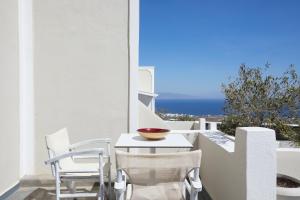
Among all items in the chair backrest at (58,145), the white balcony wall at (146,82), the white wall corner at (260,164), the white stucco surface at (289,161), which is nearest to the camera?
the white wall corner at (260,164)

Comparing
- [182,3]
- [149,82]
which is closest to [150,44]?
[182,3]

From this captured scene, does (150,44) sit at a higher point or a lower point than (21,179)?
higher

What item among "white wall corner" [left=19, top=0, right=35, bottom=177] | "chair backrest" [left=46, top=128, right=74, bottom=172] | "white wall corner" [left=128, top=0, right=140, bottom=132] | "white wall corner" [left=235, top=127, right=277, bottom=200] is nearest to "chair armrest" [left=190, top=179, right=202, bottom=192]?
"white wall corner" [left=235, top=127, right=277, bottom=200]

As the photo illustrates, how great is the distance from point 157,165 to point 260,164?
1.06 metres

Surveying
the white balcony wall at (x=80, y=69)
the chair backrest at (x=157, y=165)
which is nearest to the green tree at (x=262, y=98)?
the white balcony wall at (x=80, y=69)

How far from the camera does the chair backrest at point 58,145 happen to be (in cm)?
346

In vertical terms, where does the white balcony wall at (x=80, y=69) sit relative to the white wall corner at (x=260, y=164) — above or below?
above

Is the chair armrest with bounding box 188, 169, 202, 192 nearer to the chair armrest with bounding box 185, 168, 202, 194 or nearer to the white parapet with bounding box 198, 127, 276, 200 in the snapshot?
the chair armrest with bounding box 185, 168, 202, 194

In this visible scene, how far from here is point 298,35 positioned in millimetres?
47250

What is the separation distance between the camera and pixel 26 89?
16.0 ft

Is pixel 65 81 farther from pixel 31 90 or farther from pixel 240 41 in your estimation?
pixel 240 41

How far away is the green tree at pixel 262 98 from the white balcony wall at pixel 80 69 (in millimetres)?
7488

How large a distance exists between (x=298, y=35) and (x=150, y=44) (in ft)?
76.9

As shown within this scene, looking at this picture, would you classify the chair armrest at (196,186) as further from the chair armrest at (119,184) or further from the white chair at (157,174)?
the chair armrest at (119,184)
